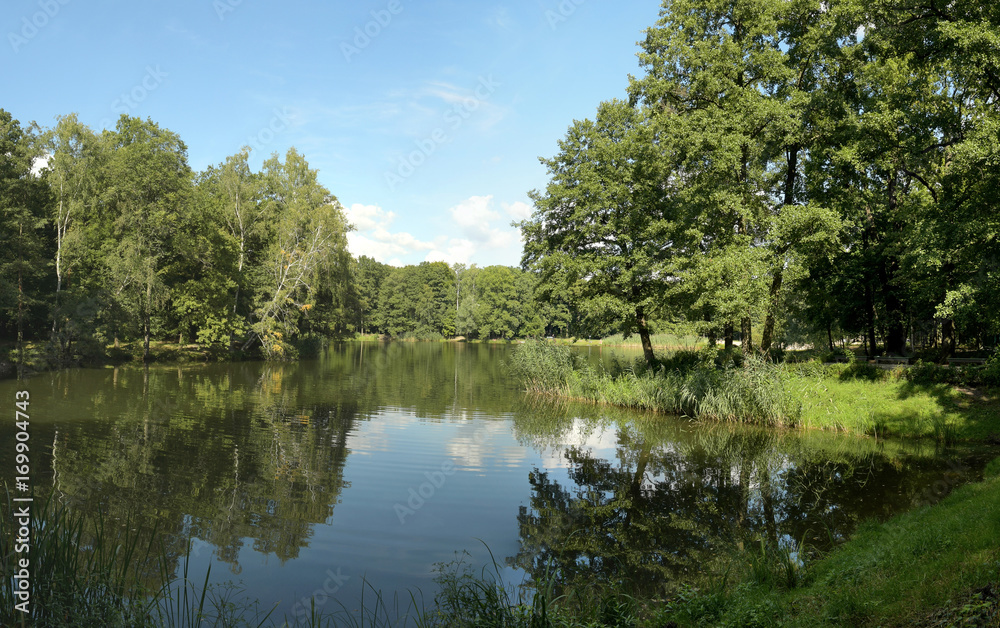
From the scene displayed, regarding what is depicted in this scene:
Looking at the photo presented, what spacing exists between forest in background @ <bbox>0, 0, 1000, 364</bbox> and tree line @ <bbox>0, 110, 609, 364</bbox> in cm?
21

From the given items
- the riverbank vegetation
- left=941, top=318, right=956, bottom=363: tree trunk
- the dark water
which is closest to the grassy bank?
the dark water

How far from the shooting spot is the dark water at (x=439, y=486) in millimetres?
8289

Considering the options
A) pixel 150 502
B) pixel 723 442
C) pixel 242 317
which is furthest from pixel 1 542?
pixel 242 317

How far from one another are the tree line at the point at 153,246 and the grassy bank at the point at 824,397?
525 centimetres

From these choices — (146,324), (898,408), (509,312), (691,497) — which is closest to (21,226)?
(146,324)

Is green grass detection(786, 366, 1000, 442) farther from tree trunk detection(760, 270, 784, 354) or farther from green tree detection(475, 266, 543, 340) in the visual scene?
green tree detection(475, 266, 543, 340)

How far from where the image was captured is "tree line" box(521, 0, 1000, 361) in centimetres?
1686

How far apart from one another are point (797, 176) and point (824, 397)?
10.4 m

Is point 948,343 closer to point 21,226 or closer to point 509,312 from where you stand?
point 21,226

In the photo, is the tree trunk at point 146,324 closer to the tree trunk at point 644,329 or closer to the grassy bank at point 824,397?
the grassy bank at point 824,397

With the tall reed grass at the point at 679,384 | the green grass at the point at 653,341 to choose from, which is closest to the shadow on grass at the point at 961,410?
the tall reed grass at the point at 679,384

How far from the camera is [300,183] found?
187 ft

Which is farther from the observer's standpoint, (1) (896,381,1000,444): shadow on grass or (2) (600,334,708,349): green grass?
(2) (600,334,708,349): green grass

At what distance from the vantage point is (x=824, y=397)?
19438 mm
